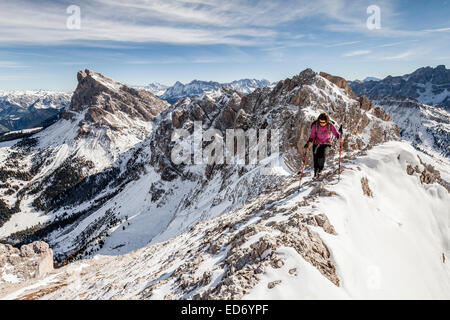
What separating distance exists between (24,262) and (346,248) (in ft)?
268

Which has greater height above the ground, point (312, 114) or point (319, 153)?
point (312, 114)

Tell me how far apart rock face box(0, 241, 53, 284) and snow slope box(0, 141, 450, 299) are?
56277 mm

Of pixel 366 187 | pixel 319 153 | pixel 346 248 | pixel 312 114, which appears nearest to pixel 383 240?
pixel 346 248

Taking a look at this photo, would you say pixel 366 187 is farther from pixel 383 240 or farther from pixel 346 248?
pixel 346 248

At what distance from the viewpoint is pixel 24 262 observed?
2468 inches

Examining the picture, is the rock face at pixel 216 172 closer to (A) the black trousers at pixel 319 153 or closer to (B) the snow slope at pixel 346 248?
(B) the snow slope at pixel 346 248

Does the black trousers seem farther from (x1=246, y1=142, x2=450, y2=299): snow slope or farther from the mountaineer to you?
(x1=246, y1=142, x2=450, y2=299): snow slope

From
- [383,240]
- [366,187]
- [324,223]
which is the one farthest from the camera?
[366,187]

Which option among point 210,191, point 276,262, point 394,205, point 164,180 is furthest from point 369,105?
point 164,180

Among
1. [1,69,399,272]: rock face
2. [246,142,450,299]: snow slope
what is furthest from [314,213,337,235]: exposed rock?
[246,142,450,299]: snow slope

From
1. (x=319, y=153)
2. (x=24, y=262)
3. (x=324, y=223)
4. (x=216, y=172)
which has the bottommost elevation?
(x=24, y=262)

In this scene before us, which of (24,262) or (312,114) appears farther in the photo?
(312,114)

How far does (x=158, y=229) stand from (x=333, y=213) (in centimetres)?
11630
